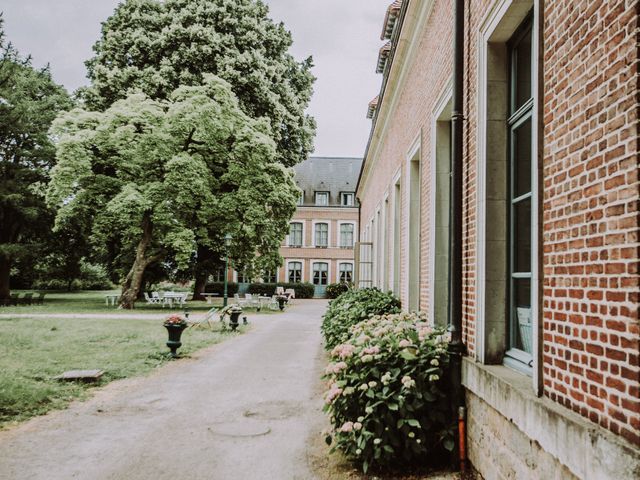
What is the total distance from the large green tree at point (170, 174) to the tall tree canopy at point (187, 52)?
7.95 ft

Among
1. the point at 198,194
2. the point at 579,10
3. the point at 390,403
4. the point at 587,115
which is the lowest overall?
the point at 390,403

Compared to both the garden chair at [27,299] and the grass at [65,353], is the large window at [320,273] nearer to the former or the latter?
the garden chair at [27,299]

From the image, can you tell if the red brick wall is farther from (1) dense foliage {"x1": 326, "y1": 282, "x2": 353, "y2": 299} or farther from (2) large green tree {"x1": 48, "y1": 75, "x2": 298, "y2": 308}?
(1) dense foliage {"x1": 326, "y1": 282, "x2": 353, "y2": 299}

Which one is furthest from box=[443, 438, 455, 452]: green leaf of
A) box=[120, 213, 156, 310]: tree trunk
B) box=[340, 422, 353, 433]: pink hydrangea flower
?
box=[120, 213, 156, 310]: tree trunk

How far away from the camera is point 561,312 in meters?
3.14

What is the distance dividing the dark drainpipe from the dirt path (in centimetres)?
156

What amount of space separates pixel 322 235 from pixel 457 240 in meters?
47.3

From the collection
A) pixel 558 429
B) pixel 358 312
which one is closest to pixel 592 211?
pixel 558 429

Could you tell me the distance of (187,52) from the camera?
27.3 meters

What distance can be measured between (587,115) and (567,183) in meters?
0.39

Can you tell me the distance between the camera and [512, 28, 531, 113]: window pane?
4594 millimetres

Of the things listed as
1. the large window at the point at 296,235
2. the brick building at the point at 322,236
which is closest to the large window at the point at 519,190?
the brick building at the point at 322,236

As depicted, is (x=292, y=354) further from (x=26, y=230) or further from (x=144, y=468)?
(x=26, y=230)

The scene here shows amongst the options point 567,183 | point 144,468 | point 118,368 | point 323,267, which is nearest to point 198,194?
point 118,368
